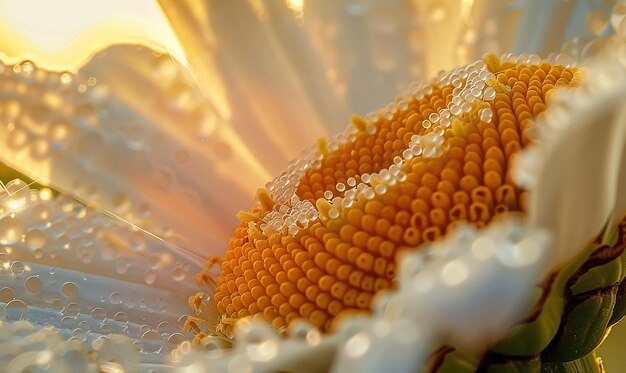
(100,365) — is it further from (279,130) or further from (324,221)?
(279,130)

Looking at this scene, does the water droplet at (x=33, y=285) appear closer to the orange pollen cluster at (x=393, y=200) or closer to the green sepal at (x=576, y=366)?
the orange pollen cluster at (x=393, y=200)

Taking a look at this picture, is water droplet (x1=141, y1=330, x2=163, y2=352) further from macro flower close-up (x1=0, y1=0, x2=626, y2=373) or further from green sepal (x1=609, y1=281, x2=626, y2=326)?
green sepal (x1=609, y1=281, x2=626, y2=326)

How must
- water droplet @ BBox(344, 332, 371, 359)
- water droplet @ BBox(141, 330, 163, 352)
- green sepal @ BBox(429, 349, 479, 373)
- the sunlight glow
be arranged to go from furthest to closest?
the sunlight glow → water droplet @ BBox(141, 330, 163, 352) → green sepal @ BBox(429, 349, 479, 373) → water droplet @ BBox(344, 332, 371, 359)

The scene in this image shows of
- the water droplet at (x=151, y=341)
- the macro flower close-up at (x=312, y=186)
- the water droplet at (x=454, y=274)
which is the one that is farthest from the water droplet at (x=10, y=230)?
the water droplet at (x=454, y=274)

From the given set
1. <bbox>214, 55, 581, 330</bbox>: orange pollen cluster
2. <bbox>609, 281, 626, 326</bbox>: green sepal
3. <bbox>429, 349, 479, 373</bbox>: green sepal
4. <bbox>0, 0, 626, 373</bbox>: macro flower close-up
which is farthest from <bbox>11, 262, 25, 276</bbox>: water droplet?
<bbox>609, 281, 626, 326</bbox>: green sepal

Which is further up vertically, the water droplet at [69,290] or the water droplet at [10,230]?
the water droplet at [10,230]

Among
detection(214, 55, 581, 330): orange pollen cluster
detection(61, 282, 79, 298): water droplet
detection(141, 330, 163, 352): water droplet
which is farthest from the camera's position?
detection(61, 282, 79, 298): water droplet

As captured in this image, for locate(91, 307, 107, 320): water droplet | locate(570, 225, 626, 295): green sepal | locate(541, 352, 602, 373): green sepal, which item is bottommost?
locate(541, 352, 602, 373): green sepal

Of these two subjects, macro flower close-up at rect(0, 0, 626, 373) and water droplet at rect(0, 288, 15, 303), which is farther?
water droplet at rect(0, 288, 15, 303)
